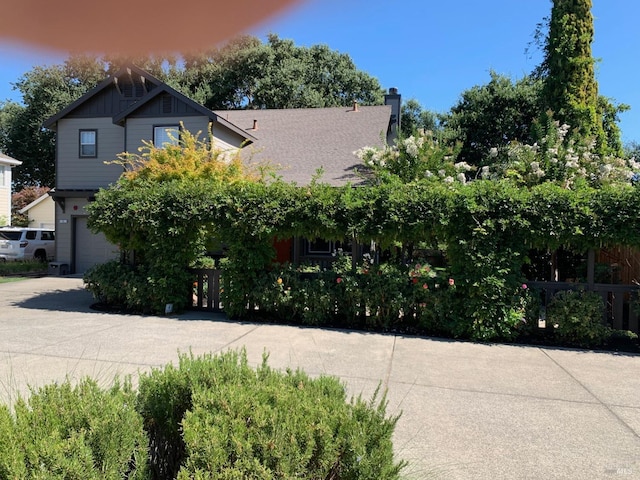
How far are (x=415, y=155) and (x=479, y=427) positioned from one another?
11.3m

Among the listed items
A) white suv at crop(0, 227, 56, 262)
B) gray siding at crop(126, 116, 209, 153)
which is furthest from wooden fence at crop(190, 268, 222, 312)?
white suv at crop(0, 227, 56, 262)

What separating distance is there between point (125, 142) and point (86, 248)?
4287mm

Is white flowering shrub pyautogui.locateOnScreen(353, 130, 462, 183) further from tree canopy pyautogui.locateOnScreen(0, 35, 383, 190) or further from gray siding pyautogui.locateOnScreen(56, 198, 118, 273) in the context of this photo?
tree canopy pyautogui.locateOnScreen(0, 35, 383, 190)

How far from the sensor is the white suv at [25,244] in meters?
18.3

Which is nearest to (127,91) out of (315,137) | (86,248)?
(86,248)

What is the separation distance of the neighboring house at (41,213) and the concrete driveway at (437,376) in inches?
1037

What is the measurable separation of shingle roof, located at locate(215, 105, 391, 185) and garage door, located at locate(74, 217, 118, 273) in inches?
254

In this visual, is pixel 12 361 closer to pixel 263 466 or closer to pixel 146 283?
pixel 146 283

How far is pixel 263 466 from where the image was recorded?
5.85 ft

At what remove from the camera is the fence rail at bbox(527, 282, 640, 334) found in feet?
23.5

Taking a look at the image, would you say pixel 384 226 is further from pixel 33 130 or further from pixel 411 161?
pixel 33 130

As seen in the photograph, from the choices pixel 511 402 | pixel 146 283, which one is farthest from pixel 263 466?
pixel 146 283

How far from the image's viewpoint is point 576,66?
1320 centimetres

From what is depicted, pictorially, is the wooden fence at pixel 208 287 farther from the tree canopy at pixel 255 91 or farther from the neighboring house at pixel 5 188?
the neighboring house at pixel 5 188
